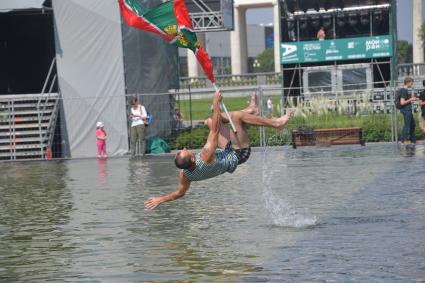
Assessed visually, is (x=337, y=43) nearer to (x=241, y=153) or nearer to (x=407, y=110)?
(x=407, y=110)

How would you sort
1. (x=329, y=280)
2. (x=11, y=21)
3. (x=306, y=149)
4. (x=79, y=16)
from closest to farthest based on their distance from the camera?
(x=329, y=280), (x=306, y=149), (x=79, y=16), (x=11, y=21)

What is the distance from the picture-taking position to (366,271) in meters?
9.30

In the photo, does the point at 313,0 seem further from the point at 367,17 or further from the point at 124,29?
the point at 124,29

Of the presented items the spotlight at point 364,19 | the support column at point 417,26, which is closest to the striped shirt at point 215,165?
the spotlight at point 364,19

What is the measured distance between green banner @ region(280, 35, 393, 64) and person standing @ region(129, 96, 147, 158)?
1094 cm

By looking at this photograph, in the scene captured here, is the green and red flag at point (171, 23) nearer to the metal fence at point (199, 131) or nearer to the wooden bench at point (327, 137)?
the wooden bench at point (327, 137)

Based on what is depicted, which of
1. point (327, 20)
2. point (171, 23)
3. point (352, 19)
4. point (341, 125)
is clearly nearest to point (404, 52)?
point (327, 20)

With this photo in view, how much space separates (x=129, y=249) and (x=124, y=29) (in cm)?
2032

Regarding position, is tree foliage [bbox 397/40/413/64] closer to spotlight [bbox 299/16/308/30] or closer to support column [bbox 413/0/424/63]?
support column [bbox 413/0/424/63]

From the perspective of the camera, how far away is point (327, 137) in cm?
2906

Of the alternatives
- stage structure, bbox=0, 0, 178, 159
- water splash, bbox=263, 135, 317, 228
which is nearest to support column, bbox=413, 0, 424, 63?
stage structure, bbox=0, 0, 178, 159

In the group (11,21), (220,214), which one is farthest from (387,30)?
(220,214)

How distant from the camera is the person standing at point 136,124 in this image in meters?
29.2

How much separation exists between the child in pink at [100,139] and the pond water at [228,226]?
667cm
